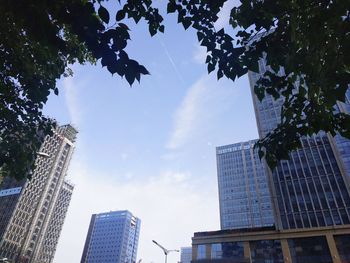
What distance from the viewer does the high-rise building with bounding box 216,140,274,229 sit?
118 m

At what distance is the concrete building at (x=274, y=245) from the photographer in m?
44.6

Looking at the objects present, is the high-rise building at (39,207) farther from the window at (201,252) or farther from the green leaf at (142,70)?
the green leaf at (142,70)

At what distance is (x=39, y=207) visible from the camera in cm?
10275

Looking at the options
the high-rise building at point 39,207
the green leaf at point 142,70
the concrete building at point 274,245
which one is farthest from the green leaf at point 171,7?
the high-rise building at point 39,207

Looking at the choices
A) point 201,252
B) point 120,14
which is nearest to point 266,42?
point 120,14

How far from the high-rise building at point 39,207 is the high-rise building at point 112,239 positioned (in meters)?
72.7

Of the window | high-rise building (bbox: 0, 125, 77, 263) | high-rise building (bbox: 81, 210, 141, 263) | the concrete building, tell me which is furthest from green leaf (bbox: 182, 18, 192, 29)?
high-rise building (bbox: 81, 210, 141, 263)

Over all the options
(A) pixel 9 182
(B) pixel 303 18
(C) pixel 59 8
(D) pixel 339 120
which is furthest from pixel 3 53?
(A) pixel 9 182

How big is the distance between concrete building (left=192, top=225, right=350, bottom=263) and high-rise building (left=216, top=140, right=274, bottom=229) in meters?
68.6

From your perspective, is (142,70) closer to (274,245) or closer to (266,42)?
(266,42)

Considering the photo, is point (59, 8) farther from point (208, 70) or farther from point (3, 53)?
point (3, 53)

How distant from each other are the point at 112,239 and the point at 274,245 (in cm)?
16011

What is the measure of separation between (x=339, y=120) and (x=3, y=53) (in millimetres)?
9139

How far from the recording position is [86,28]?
305cm
